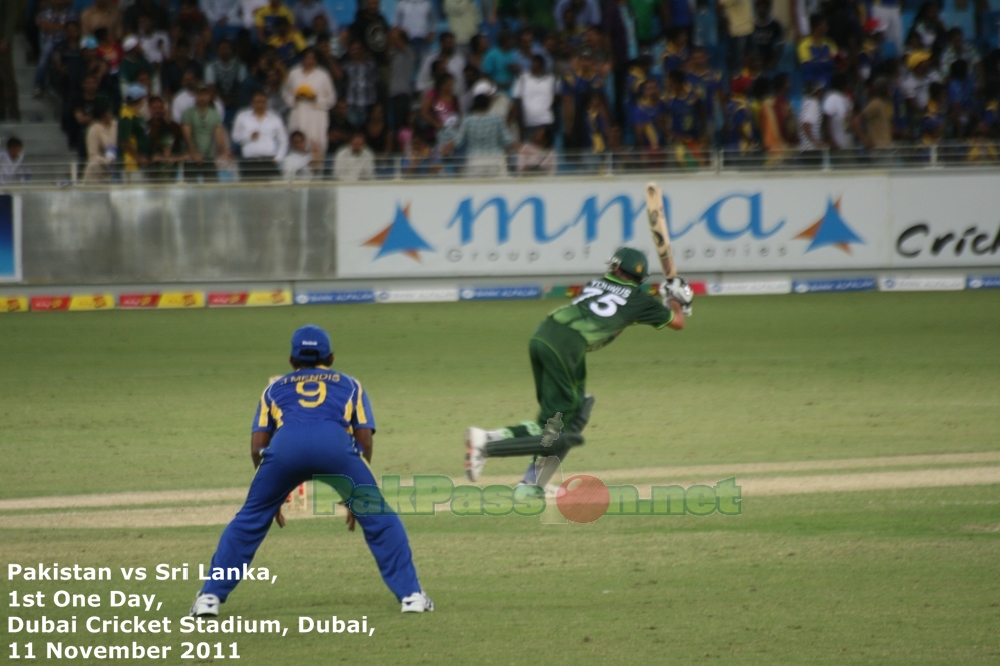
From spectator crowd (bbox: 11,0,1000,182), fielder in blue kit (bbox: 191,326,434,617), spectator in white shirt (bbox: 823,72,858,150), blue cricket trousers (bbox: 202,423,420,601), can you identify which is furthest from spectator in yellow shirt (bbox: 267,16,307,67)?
blue cricket trousers (bbox: 202,423,420,601)

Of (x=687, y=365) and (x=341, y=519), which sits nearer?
(x=341, y=519)

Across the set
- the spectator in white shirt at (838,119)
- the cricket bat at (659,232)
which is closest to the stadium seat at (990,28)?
the spectator in white shirt at (838,119)

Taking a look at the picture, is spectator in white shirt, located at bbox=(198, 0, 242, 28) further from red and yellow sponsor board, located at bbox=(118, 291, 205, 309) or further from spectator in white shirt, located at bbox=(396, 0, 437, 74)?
red and yellow sponsor board, located at bbox=(118, 291, 205, 309)

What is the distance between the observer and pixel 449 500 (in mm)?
9875

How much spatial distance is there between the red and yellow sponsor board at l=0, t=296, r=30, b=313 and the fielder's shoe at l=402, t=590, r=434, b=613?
578 inches

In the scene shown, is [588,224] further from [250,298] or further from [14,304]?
[14,304]

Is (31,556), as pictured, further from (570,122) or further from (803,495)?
(570,122)

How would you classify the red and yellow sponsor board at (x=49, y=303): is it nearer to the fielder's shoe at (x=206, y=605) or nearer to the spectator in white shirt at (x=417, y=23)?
the spectator in white shirt at (x=417, y=23)

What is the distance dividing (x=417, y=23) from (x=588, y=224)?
4852mm

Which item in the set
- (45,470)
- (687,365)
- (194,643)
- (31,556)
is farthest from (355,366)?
(194,643)

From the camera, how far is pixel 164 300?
66.6 feet

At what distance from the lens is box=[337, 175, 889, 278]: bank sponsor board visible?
20.0 meters

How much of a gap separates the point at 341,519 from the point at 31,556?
218cm

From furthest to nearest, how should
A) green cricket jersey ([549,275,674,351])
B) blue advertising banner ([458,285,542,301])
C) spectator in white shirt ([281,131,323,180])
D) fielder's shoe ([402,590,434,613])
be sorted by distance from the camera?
1. blue advertising banner ([458,285,542,301])
2. spectator in white shirt ([281,131,323,180])
3. green cricket jersey ([549,275,674,351])
4. fielder's shoe ([402,590,434,613])
